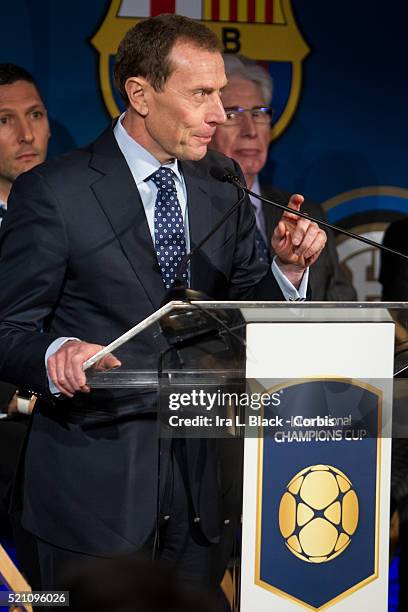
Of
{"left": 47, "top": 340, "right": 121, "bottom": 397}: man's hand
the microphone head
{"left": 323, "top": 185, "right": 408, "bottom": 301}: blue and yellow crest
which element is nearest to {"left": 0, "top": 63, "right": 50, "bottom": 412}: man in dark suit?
{"left": 323, "top": 185, "right": 408, "bottom": 301}: blue and yellow crest

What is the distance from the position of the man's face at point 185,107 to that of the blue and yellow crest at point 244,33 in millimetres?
1747

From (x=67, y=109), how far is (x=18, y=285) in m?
2.00

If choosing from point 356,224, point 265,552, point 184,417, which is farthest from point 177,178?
point 356,224

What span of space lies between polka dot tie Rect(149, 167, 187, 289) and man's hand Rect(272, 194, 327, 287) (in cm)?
20

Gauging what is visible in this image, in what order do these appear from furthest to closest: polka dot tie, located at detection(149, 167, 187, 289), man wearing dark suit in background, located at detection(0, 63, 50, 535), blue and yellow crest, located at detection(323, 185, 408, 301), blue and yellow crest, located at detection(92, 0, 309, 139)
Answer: blue and yellow crest, located at detection(323, 185, 408, 301) → blue and yellow crest, located at detection(92, 0, 309, 139) → man wearing dark suit in background, located at detection(0, 63, 50, 535) → polka dot tie, located at detection(149, 167, 187, 289)

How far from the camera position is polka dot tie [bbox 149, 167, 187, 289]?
2184 mm

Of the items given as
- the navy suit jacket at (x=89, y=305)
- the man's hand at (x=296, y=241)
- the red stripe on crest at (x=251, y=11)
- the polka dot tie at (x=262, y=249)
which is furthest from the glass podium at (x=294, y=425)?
the red stripe on crest at (x=251, y=11)

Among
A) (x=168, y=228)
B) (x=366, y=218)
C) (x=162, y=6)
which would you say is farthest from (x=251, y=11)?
(x=168, y=228)

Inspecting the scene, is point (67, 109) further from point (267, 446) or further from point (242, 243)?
point (267, 446)

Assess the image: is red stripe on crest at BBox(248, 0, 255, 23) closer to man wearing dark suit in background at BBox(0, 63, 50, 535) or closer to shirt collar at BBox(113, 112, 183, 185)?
man wearing dark suit in background at BBox(0, 63, 50, 535)

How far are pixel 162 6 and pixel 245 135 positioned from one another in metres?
0.58

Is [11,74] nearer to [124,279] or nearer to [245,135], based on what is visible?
[245,135]

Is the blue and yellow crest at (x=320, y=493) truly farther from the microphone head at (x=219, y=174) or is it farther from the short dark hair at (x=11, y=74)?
the short dark hair at (x=11, y=74)

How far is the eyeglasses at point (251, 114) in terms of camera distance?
3.86 meters
